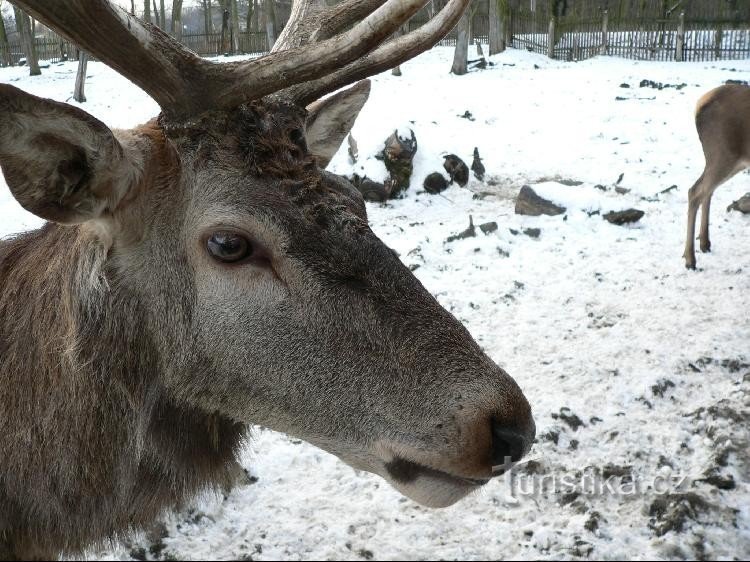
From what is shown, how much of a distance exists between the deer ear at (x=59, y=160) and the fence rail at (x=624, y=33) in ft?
63.7

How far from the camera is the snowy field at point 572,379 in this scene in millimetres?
3275

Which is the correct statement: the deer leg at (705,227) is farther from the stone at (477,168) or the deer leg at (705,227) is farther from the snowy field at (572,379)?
the stone at (477,168)

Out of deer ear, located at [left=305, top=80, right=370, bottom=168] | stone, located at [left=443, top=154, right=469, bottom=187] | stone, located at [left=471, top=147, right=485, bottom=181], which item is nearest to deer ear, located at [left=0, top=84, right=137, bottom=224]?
deer ear, located at [left=305, top=80, right=370, bottom=168]

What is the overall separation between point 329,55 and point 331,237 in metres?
0.55

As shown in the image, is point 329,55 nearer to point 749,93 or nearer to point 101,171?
point 101,171

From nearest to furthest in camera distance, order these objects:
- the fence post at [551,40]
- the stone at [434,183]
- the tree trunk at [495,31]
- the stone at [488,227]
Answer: the stone at [488,227]
the stone at [434,183]
the tree trunk at [495,31]
the fence post at [551,40]

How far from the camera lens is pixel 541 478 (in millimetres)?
→ 3652

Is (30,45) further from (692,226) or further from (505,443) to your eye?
(505,443)

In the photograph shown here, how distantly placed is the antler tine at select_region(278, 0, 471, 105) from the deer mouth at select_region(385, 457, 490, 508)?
1.25m

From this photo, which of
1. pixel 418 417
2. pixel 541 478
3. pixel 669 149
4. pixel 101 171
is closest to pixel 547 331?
pixel 541 478

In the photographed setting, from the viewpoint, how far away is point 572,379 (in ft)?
15.2

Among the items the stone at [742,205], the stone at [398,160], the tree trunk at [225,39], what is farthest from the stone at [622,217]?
the tree trunk at [225,39]

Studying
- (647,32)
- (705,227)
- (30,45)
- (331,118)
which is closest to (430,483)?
(331,118)

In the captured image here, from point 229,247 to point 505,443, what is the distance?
3.11 ft
